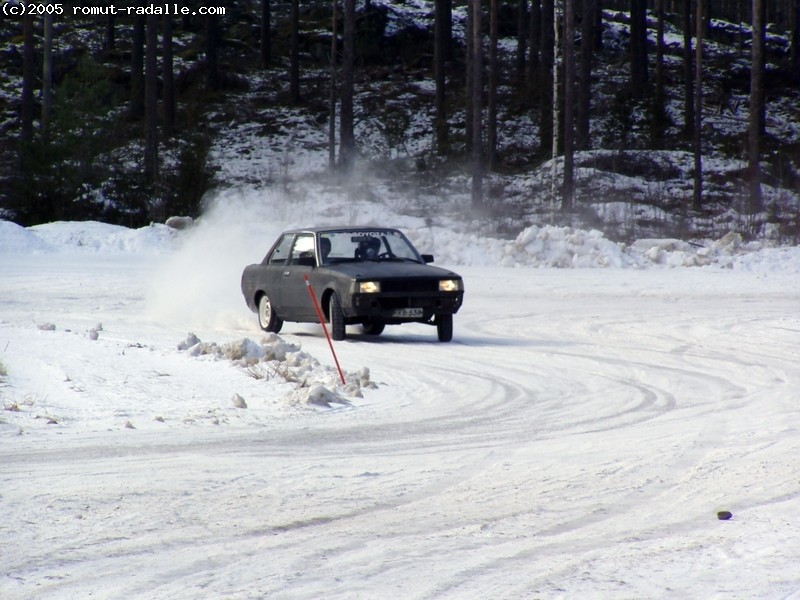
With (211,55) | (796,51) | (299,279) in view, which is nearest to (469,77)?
(211,55)

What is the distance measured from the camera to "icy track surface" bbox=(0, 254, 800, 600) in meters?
4.87

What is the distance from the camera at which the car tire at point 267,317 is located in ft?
55.6

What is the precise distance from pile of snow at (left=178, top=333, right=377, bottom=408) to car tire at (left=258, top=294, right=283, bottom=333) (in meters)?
3.47

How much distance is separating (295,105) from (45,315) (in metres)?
41.8

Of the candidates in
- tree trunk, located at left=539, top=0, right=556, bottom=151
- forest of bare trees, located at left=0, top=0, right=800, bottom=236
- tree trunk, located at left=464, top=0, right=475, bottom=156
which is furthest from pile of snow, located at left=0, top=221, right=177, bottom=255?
tree trunk, located at left=539, top=0, right=556, bottom=151

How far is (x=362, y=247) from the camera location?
16469 mm

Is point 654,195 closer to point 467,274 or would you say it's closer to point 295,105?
point 467,274

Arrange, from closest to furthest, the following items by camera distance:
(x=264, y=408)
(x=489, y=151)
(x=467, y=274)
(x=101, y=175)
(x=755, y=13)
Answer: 1. (x=264, y=408)
2. (x=467, y=274)
3. (x=101, y=175)
4. (x=755, y=13)
5. (x=489, y=151)

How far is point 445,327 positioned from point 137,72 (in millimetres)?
45915

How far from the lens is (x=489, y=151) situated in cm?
4819

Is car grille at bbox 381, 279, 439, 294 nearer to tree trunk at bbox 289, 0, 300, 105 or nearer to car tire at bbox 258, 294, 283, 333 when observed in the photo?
car tire at bbox 258, 294, 283, 333

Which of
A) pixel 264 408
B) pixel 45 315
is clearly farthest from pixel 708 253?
pixel 264 408

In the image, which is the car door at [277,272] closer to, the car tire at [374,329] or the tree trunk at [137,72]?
the car tire at [374,329]

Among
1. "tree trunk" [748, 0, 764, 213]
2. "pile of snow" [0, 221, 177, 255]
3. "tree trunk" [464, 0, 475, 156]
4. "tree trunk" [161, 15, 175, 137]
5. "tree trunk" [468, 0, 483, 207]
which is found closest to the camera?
"pile of snow" [0, 221, 177, 255]
